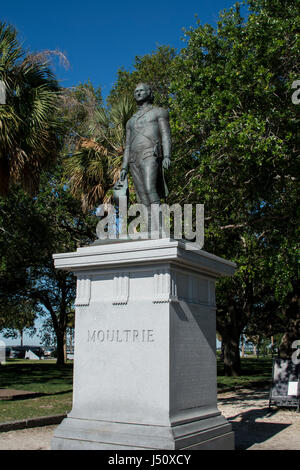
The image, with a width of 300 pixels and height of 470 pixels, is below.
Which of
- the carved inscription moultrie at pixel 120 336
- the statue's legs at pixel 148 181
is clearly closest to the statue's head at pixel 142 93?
the statue's legs at pixel 148 181

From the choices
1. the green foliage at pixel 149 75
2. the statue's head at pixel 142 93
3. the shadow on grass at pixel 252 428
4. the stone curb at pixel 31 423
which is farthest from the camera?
the green foliage at pixel 149 75

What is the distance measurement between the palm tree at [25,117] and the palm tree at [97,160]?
259cm

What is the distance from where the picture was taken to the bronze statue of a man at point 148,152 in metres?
7.57

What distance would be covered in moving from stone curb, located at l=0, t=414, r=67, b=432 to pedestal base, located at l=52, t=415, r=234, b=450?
111 inches

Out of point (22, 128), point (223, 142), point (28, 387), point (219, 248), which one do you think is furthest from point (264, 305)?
point (22, 128)

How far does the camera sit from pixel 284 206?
14.2m

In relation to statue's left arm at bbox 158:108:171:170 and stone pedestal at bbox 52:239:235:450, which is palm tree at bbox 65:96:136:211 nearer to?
statue's left arm at bbox 158:108:171:170

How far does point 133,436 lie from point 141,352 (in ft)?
3.23

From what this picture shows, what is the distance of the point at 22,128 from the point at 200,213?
16.3 ft

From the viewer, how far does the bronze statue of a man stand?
7566mm

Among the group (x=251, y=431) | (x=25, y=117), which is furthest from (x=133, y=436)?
(x=25, y=117)

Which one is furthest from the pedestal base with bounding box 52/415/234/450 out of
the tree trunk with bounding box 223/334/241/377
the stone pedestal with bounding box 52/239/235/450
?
the tree trunk with bounding box 223/334/241/377

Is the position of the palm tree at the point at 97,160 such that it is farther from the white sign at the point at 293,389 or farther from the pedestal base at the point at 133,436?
the pedestal base at the point at 133,436

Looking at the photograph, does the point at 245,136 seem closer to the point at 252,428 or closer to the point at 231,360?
the point at 252,428
